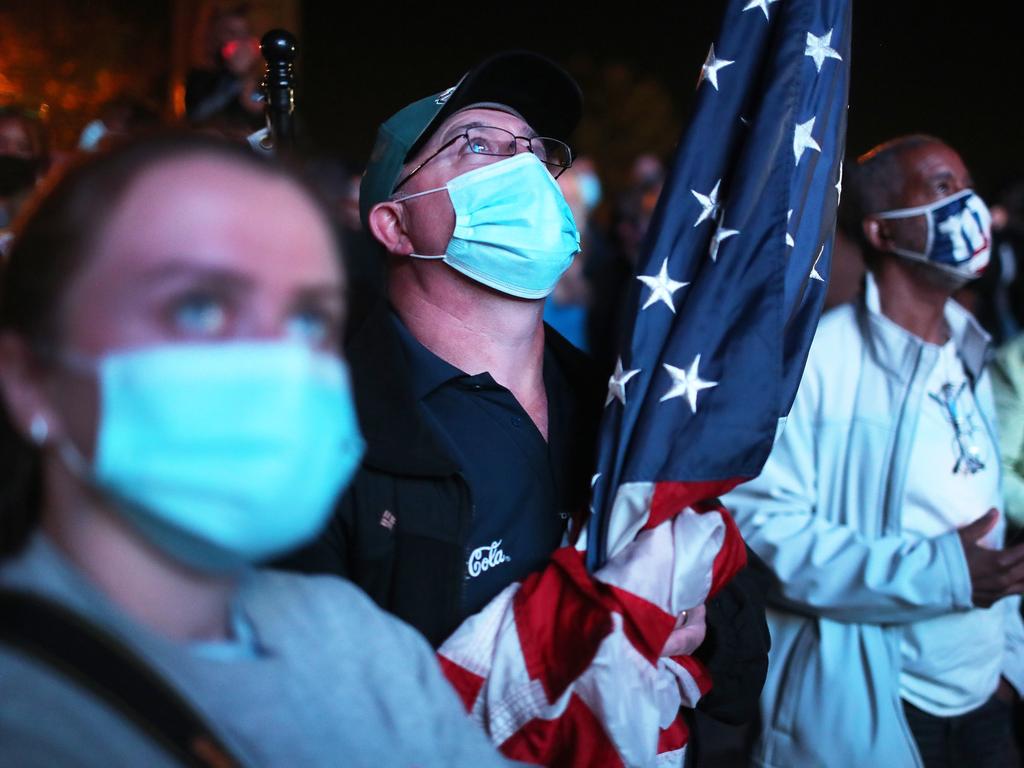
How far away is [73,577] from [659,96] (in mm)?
17182

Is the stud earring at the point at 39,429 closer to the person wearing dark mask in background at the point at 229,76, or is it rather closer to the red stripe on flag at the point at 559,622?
the red stripe on flag at the point at 559,622

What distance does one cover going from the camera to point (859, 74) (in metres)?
2.90

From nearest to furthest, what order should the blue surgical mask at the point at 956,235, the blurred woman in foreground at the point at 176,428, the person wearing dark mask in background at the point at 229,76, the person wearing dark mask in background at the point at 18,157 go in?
the blurred woman in foreground at the point at 176,428 < the person wearing dark mask in background at the point at 18,157 < the blue surgical mask at the point at 956,235 < the person wearing dark mask in background at the point at 229,76

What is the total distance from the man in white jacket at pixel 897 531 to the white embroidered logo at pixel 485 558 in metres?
1.07

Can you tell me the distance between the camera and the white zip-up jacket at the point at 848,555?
2.88 metres

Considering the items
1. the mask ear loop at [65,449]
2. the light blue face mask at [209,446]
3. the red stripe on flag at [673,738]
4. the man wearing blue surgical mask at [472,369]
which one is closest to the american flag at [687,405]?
the red stripe on flag at [673,738]

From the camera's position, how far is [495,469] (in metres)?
2.33

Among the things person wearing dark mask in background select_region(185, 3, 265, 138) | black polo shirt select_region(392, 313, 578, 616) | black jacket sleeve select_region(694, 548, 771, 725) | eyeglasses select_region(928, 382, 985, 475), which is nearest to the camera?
black polo shirt select_region(392, 313, 578, 616)

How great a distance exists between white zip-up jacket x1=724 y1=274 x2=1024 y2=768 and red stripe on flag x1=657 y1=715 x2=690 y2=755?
0.83 m

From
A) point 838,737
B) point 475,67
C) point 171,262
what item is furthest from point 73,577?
point 838,737

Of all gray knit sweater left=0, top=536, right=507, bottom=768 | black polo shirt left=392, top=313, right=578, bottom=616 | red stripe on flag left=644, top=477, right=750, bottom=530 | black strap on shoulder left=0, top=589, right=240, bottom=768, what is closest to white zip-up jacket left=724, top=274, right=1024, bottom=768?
red stripe on flag left=644, top=477, right=750, bottom=530

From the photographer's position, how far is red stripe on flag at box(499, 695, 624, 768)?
1.99 meters

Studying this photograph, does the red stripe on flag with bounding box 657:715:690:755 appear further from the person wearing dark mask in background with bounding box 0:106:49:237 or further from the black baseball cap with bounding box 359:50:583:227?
the person wearing dark mask in background with bounding box 0:106:49:237

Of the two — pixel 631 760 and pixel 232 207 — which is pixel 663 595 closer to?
pixel 631 760
